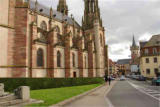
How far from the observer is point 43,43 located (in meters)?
28.3

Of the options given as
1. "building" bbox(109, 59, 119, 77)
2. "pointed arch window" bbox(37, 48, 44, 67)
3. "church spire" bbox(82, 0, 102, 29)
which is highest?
"church spire" bbox(82, 0, 102, 29)

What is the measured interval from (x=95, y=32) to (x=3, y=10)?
35.1 metres

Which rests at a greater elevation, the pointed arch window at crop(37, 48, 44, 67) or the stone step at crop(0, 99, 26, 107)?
the pointed arch window at crop(37, 48, 44, 67)

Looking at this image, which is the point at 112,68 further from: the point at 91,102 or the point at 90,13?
the point at 91,102

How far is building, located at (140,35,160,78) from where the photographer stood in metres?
40.2

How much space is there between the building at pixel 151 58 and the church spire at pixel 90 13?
19405 mm

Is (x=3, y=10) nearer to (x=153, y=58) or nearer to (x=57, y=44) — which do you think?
(x=57, y=44)

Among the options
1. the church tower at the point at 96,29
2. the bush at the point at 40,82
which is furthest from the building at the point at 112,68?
the bush at the point at 40,82

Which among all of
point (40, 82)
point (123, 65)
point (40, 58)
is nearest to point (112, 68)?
point (123, 65)

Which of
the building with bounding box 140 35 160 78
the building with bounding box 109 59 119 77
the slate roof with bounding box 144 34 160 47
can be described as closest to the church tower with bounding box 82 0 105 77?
the building with bounding box 140 35 160 78

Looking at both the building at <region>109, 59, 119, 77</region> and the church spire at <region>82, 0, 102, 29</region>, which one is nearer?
the church spire at <region>82, 0, 102, 29</region>

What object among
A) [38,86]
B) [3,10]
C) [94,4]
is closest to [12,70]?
[38,86]

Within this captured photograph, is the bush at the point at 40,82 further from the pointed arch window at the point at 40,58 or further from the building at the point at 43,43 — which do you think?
the pointed arch window at the point at 40,58

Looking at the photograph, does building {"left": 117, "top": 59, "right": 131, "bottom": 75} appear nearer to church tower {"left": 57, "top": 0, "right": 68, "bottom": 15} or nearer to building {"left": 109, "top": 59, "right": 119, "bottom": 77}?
building {"left": 109, "top": 59, "right": 119, "bottom": 77}
